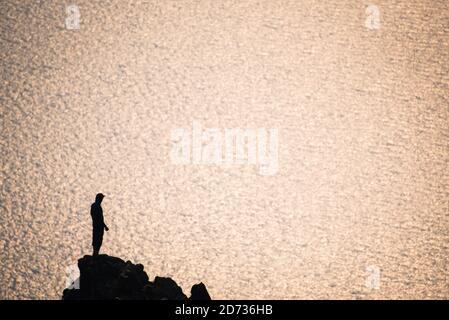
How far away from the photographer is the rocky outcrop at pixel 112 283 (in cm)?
111

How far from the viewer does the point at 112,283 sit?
3.69 ft

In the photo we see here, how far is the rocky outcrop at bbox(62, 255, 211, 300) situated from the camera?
1.11 meters

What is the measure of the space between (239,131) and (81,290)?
47.9 inches

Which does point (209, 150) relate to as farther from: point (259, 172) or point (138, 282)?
point (138, 282)

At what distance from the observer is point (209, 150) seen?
199 centimetres
